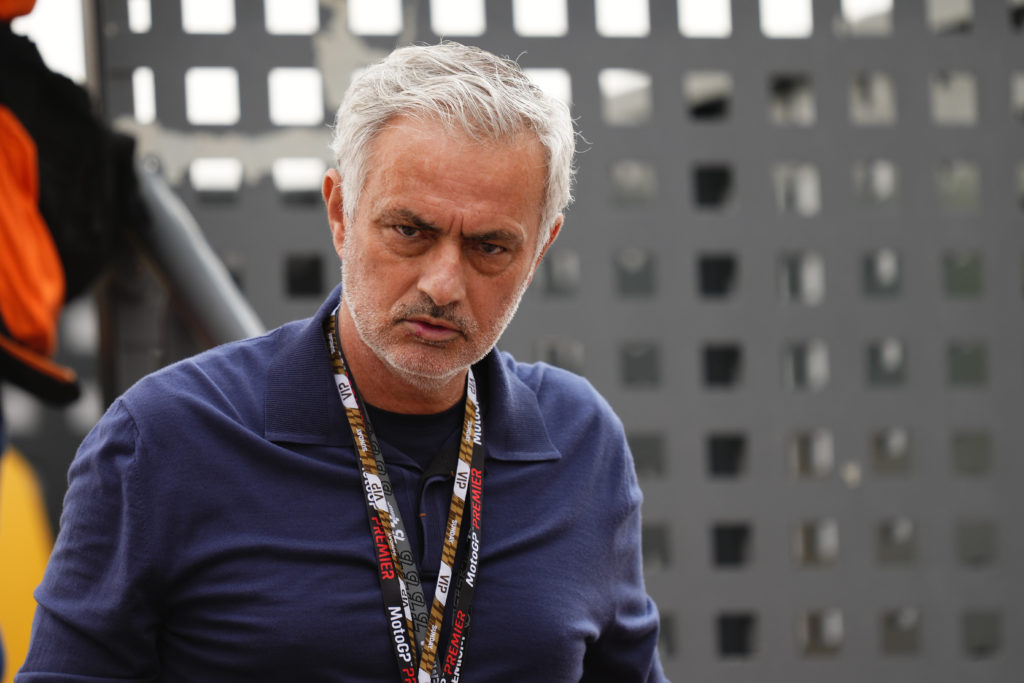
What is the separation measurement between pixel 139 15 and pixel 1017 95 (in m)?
2.57

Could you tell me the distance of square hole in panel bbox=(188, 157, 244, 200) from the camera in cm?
299

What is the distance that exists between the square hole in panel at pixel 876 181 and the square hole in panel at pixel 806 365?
18.3 inches

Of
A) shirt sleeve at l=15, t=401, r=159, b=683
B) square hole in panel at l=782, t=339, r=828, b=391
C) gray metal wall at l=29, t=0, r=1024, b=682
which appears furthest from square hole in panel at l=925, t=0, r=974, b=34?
shirt sleeve at l=15, t=401, r=159, b=683

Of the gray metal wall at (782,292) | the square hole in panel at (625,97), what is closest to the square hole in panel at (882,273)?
the gray metal wall at (782,292)

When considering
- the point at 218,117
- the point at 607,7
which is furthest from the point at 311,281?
the point at 607,7

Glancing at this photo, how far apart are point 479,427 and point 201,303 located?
110 centimetres

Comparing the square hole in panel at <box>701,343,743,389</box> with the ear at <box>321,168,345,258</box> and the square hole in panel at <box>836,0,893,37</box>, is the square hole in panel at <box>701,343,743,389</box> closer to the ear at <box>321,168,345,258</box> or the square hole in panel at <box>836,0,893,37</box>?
the square hole in panel at <box>836,0,893,37</box>

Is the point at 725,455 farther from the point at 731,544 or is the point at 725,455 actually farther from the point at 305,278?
the point at 305,278

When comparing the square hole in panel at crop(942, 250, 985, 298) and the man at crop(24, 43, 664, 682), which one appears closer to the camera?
the man at crop(24, 43, 664, 682)

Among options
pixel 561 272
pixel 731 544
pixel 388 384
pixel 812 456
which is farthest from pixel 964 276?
pixel 388 384

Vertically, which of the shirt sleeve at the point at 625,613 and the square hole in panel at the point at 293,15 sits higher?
the square hole in panel at the point at 293,15

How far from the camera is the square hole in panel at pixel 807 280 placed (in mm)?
3182

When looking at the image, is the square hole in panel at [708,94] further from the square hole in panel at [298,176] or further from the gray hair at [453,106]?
the gray hair at [453,106]

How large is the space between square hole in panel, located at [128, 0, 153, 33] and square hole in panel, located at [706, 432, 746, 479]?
1966 millimetres
